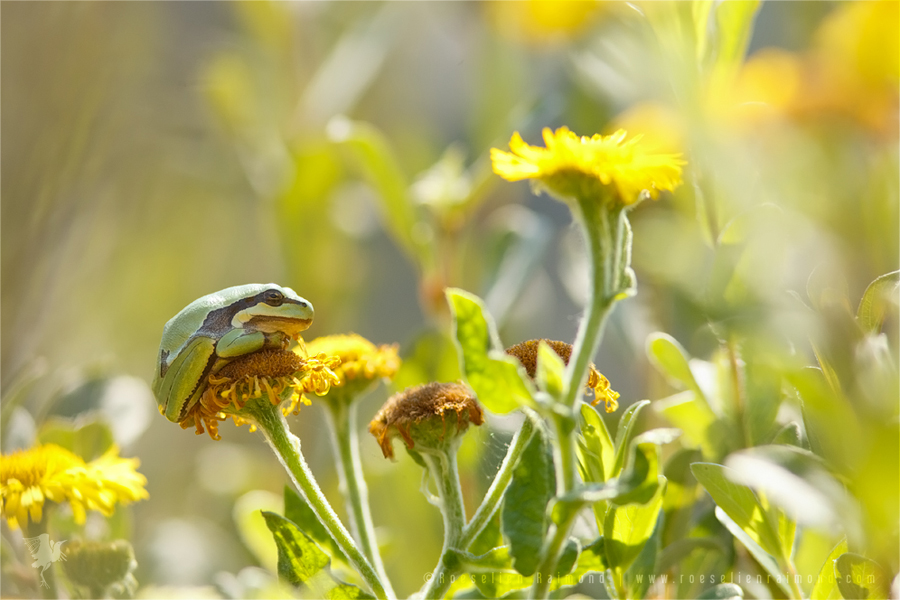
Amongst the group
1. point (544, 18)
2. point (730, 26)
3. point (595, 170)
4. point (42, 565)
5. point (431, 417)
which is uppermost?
point (544, 18)

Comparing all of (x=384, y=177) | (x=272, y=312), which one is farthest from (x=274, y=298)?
(x=384, y=177)

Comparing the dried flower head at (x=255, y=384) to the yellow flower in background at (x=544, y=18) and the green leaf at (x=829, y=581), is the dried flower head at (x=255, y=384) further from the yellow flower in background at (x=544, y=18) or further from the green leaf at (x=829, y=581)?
the yellow flower in background at (x=544, y=18)

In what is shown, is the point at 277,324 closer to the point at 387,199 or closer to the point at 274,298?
the point at 274,298

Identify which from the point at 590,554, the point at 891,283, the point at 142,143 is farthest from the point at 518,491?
the point at 142,143

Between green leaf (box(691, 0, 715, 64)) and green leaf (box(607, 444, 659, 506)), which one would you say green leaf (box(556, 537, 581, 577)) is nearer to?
green leaf (box(607, 444, 659, 506))

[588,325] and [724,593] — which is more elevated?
[588,325]

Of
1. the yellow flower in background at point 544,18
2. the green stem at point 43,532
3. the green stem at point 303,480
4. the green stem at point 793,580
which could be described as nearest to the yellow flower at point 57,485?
the green stem at point 43,532

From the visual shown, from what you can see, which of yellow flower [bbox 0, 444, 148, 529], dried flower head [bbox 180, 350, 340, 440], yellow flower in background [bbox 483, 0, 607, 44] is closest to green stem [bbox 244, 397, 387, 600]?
dried flower head [bbox 180, 350, 340, 440]
